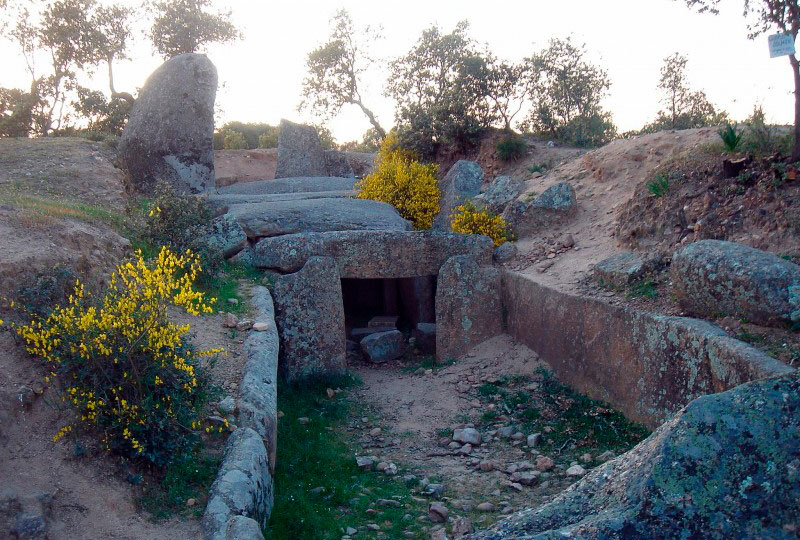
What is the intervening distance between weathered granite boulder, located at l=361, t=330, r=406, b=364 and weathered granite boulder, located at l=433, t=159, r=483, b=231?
275 centimetres

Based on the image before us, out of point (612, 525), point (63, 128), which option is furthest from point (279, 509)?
point (63, 128)

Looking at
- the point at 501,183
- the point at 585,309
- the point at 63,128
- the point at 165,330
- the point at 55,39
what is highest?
the point at 55,39

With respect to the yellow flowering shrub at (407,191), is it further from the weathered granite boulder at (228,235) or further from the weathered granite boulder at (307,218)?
the weathered granite boulder at (228,235)

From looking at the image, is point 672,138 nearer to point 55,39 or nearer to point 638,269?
point 638,269

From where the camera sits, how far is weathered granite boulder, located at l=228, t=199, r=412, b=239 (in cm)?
897

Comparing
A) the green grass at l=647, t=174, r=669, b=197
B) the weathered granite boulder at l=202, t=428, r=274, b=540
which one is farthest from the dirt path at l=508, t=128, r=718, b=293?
the weathered granite boulder at l=202, t=428, r=274, b=540

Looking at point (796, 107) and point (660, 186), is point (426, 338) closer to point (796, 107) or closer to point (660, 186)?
point (660, 186)

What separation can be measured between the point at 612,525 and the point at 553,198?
819 cm

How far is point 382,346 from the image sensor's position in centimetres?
901

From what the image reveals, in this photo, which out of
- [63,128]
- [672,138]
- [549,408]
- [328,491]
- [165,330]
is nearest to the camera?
[165,330]

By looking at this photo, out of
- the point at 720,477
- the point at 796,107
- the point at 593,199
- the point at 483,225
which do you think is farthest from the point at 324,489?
the point at 593,199

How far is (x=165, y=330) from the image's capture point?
4.10m

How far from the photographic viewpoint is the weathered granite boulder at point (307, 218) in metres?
8.97

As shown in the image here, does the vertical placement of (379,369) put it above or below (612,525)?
below
